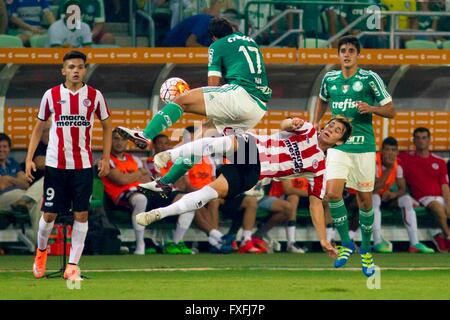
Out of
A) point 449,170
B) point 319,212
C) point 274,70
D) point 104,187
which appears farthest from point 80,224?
point 449,170

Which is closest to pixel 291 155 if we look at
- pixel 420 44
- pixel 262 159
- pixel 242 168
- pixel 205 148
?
pixel 262 159

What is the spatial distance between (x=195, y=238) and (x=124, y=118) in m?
2.04

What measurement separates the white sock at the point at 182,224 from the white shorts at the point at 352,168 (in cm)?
390

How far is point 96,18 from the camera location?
1897 cm

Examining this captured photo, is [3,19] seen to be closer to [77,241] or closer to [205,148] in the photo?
[77,241]

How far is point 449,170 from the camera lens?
20.1m

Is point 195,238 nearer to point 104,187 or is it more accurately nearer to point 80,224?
point 104,187

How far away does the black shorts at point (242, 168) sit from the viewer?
12633 millimetres

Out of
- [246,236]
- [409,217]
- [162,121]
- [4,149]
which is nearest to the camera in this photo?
[162,121]

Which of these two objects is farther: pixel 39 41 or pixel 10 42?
pixel 39 41

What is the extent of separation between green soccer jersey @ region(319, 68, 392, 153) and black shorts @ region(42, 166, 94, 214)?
113 inches

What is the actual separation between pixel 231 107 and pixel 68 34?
6332mm

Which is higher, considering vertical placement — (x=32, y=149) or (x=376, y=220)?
(x=32, y=149)

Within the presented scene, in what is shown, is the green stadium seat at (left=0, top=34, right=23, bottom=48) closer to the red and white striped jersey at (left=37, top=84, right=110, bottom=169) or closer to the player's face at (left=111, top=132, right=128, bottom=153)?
the player's face at (left=111, top=132, right=128, bottom=153)
